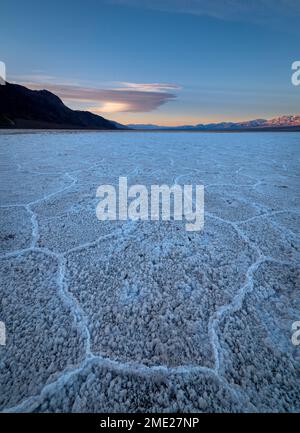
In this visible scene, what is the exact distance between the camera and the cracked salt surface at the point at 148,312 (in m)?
0.51

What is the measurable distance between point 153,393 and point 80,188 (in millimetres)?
1628

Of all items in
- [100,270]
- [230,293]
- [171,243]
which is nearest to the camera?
[230,293]

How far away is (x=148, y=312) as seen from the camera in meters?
0.72

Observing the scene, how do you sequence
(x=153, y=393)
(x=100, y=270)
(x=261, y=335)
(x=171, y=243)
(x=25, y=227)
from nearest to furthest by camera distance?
(x=153, y=393) → (x=261, y=335) → (x=100, y=270) → (x=171, y=243) → (x=25, y=227)

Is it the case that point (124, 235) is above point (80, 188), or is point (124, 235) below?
below

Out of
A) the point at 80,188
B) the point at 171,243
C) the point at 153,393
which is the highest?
the point at 80,188

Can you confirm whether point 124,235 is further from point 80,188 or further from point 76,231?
point 80,188

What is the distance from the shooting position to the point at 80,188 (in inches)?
74.9

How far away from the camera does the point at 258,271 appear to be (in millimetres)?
906

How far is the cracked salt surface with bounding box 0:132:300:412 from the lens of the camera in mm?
514

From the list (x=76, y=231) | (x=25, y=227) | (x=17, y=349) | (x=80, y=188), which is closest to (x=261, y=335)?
(x=17, y=349)

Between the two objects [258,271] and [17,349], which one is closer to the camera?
[17,349]

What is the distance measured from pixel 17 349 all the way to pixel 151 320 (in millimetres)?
360

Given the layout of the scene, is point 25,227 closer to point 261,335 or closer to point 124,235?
point 124,235
